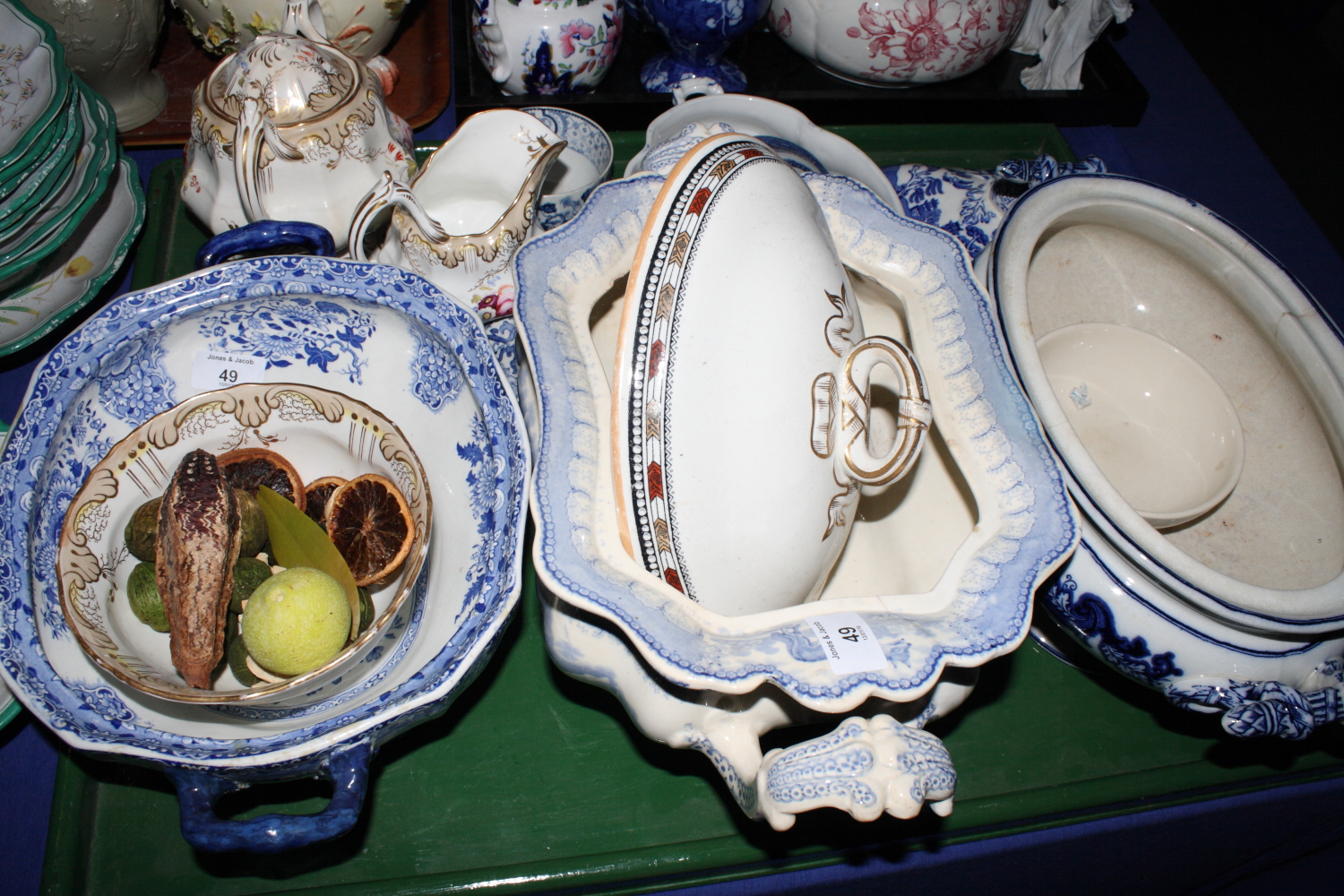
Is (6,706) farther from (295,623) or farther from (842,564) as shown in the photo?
(842,564)

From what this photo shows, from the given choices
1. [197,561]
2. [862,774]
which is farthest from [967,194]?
[197,561]

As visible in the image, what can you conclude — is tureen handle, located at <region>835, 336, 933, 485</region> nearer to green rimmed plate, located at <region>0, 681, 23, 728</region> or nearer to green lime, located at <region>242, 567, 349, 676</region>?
green lime, located at <region>242, 567, 349, 676</region>

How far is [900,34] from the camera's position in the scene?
878 millimetres

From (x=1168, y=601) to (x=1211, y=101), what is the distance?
981 millimetres

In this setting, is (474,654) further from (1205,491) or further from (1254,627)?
(1205,491)

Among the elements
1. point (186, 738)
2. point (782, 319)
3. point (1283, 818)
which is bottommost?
point (1283, 818)

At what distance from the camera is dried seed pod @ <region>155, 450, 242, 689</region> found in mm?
478

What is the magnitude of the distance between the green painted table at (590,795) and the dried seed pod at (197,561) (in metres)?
0.15

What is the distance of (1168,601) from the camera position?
518 mm

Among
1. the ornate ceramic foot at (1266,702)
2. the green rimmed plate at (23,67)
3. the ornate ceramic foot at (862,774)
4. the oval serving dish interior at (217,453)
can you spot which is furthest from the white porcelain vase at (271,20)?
the ornate ceramic foot at (1266,702)

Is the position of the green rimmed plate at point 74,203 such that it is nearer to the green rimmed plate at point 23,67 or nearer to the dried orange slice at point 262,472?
the green rimmed plate at point 23,67

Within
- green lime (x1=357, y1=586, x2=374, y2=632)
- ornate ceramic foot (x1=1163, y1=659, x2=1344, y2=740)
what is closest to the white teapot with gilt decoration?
green lime (x1=357, y1=586, x2=374, y2=632)

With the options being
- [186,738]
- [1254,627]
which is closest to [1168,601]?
[1254,627]

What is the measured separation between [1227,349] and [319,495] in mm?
743
